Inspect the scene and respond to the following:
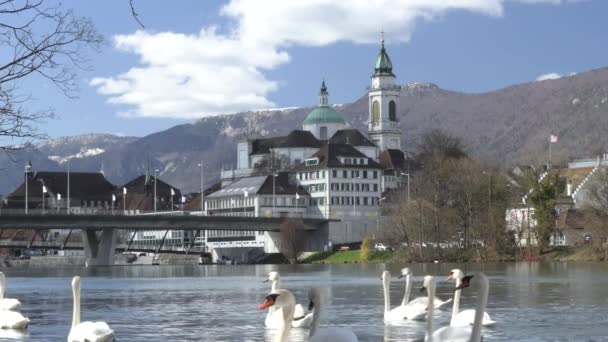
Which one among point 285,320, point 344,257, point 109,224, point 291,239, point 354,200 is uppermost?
point 354,200

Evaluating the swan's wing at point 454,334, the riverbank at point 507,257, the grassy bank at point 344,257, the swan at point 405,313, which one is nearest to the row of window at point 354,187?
the grassy bank at point 344,257

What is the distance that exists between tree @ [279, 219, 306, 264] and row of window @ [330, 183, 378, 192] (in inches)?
1230

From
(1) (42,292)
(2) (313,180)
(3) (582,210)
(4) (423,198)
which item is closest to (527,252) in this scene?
(3) (582,210)

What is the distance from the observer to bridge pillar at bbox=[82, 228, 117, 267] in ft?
481

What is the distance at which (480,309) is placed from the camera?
696 inches

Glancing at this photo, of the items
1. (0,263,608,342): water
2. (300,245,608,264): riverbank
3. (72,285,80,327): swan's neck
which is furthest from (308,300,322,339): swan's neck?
(300,245,608,264): riverbank

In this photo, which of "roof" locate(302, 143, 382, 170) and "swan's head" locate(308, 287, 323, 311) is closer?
"swan's head" locate(308, 287, 323, 311)

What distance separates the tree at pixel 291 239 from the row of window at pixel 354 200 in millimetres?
29891

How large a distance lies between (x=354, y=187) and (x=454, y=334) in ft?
540

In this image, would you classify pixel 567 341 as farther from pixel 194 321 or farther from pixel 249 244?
pixel 249 244

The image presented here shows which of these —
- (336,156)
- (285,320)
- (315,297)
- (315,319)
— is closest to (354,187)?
(336,156)

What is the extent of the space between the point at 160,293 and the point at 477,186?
206 ft

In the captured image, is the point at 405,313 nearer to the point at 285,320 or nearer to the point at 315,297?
the point at 315,297

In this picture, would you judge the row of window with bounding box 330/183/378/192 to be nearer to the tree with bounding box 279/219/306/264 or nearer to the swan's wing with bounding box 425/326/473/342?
the tree with bounding box 279/219/306/264
